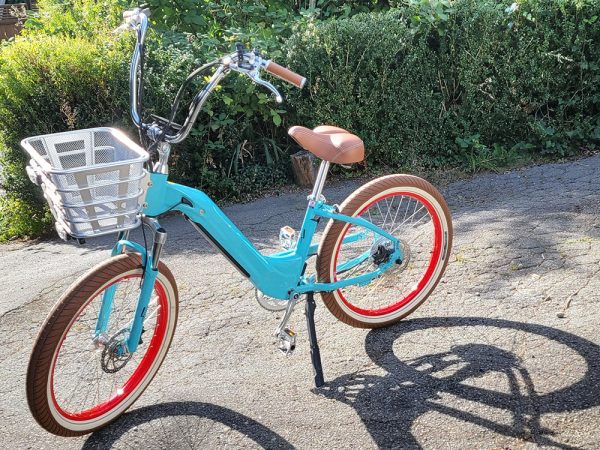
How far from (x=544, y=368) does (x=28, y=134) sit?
4.32 m

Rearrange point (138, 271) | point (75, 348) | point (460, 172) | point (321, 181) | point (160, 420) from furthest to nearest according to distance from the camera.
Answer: point (460, 172)
point (75, 348)
point (321, 181)
point (160, 420)
point (138, 271)

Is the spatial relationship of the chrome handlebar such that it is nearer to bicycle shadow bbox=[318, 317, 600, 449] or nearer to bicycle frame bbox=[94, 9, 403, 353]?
bicycle frame bbox=[94, 9, 403, 353]

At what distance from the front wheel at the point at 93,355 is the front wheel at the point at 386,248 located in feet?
2.70

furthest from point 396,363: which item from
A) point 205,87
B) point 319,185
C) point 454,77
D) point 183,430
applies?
point 454,77

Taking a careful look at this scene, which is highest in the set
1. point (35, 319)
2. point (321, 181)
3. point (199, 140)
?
point (321, 181)

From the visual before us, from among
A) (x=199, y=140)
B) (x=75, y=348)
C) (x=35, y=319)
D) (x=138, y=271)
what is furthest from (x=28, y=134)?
(x=138, y=271)

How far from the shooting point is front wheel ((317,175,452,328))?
3.53 meters

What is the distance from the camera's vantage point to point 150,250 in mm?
3119

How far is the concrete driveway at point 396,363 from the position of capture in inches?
119

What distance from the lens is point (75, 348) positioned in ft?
12.2

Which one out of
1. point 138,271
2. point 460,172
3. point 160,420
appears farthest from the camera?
point 460,172

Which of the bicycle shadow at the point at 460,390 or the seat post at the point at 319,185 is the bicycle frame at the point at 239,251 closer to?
the seat post at the point at 319,185

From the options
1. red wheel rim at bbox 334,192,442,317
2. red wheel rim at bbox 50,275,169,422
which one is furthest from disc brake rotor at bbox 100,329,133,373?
red wheel rim at bbox 334,192,442,317

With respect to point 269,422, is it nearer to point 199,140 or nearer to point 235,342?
point 235,342
